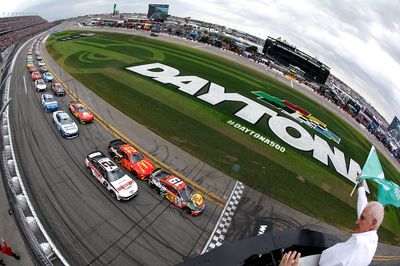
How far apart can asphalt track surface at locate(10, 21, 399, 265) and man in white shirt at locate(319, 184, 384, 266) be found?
12.7 m

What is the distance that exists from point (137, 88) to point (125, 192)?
75.7 ft

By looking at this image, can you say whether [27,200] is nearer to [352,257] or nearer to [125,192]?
[125,192]

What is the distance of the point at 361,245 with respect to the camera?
3828mm

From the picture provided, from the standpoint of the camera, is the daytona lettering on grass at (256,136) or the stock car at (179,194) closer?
the stock car at (179,194)

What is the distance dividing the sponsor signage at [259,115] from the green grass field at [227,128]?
1.23 m

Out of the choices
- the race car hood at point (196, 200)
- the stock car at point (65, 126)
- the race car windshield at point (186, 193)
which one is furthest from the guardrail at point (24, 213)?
the race car hood at point (196, 200)

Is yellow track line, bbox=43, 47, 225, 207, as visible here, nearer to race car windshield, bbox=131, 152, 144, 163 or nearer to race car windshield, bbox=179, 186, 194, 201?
race car windshield, bbox=131, 152, 144, 163

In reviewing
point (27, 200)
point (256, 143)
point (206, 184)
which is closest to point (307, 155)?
point (256, 143)

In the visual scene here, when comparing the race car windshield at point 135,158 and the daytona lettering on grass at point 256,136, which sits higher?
the daytona lettering on grass at point 256,136

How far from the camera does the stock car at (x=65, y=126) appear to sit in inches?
956

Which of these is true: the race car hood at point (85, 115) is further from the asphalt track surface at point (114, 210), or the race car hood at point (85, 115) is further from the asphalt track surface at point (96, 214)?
the asphalt track surface at point (96, 214)

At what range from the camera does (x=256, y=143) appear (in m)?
29.5

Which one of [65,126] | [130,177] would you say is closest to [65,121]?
[65,126]

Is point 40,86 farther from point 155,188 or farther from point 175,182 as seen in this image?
point 175,182
